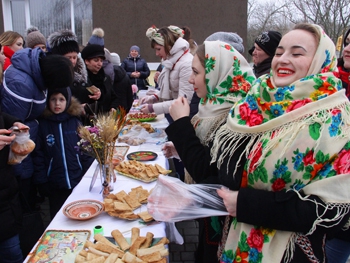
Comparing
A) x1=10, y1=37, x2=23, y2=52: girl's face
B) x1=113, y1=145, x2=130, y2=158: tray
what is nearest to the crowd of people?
x1=113, y1=145, x2=130, y2=158: tray

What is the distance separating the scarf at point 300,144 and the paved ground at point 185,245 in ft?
5.83

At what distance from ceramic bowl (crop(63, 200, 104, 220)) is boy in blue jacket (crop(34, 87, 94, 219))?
2.62 feet

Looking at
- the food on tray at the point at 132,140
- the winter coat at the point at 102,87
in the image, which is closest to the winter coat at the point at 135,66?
the winter coat at the point at 102,87

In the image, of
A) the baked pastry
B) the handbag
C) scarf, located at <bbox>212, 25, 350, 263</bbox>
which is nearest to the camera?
scarf, located at <bbox>212, 25, 350, 263</bbox>

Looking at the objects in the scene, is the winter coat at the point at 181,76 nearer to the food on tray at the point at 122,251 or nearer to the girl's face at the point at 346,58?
the girl's face at the point at 346,58

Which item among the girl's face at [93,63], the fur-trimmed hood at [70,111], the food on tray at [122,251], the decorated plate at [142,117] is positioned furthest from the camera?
the decorated plate at [142,117]

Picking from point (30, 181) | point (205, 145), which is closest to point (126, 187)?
point (205, 145)

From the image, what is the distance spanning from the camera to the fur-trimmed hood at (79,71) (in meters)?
3.48

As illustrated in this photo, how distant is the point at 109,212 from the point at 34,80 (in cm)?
127

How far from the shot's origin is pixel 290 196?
3.76 ft

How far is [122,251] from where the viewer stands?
4.82 feet

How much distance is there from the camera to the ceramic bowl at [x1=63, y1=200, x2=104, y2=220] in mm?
1765

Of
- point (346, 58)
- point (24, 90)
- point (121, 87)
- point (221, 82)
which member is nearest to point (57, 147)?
point (24, 90)

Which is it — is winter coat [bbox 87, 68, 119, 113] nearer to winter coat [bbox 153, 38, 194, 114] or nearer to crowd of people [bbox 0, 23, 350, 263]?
winter coat [bbox 153, 38, 194, 114]
